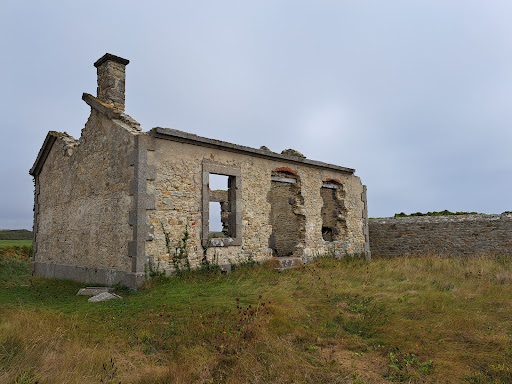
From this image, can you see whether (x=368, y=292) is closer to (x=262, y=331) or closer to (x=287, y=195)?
(x=262, y=331)

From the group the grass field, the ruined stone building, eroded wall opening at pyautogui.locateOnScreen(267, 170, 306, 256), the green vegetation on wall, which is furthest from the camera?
the green vegetation on wall

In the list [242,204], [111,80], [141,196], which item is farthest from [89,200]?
[242,204]

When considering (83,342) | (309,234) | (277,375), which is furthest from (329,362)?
(309,234)

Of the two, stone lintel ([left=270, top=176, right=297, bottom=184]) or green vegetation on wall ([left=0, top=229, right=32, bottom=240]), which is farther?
green vegetation on wall ([left=0, top=229, right=32, bottom=240])

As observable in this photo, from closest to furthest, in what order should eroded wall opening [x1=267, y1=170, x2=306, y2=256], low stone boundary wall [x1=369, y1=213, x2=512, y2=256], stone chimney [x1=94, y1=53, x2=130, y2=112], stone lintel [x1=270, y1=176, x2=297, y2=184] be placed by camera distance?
stone chimney [x1=94, y1=53, x2=130, y2=112], stone lintel [x1=270, y1=176, x2=297, y2=184], low stone boundary wall [x1=369, y1=213, x2=512, y2=256], eroded wall opening [x1=267, y1=170, x2=306, y2=256]

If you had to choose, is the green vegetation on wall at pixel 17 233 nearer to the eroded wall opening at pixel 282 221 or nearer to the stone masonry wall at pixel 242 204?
the eroded wall opening at pixel 282 221

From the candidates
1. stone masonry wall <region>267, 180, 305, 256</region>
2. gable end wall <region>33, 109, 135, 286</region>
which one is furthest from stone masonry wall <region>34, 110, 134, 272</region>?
stone masonry wall <region>267, 180, 305, 256</region>

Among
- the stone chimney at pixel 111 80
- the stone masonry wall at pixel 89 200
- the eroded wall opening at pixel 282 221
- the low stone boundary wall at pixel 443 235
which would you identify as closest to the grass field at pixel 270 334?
the stone masonry wall at pixel 89 200

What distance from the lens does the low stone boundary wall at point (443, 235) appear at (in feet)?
45.2

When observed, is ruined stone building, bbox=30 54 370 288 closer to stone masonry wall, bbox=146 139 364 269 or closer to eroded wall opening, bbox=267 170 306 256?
stone masonry wall, bbox=146 139 364 269

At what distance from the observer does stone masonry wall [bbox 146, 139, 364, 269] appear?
8977mm

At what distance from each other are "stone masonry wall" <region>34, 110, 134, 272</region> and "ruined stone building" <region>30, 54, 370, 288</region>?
27 mm

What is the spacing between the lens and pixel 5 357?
3.99m

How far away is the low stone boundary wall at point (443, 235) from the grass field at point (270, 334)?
6.27 m
